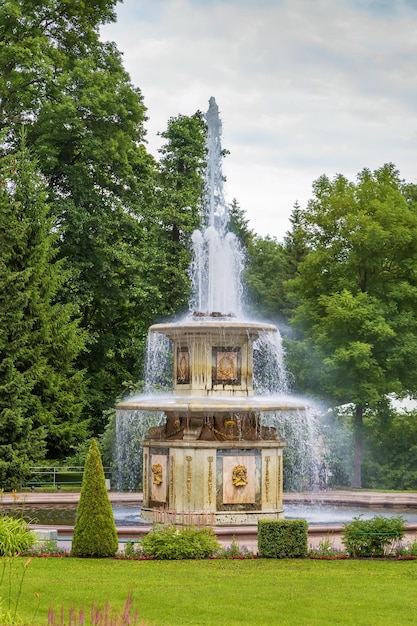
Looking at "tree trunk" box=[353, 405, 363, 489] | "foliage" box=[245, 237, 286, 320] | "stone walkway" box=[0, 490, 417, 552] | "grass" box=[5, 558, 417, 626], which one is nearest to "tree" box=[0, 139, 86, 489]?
"stone walkway" box=[0, 490, 417, 552]

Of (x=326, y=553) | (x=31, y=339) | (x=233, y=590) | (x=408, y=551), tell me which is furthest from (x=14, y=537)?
(x=31, y=339)

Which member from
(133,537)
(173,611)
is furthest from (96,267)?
(173,611)

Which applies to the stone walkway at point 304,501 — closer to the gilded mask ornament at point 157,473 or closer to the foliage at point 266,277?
the gilded mask ornament at point 157,473

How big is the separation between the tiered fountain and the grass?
16.4 ft

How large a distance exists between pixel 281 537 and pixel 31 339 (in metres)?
21.6

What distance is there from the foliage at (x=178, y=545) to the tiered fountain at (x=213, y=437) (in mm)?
3595

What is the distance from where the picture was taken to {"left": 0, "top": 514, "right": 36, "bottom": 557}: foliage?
19016mm

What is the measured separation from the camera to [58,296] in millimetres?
42188

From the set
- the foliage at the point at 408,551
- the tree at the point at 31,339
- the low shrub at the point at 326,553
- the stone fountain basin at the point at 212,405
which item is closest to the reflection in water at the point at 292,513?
the stone fountain basin at the point at 212,405

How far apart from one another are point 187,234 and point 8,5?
12.7 m

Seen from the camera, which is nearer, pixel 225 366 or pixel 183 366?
pixel 225 366

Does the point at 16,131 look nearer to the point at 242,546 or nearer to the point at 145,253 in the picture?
the point at 145,253

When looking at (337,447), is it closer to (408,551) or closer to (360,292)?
(360,292)

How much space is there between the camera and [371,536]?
19.5 meters
